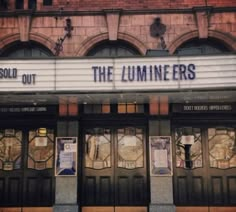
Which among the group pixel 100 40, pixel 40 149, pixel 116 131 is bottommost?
pixel 40 149

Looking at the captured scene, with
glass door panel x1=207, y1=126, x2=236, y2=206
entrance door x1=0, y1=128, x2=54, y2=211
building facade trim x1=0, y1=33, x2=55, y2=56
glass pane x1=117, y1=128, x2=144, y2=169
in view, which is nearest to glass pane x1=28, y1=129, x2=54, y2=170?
entrance door x1=0, y1=128, x2=54, y2=211

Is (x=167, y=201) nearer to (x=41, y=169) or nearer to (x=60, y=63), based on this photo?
(x=41, y=169)

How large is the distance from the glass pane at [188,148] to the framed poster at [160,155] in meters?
0.52

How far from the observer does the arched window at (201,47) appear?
556 inches

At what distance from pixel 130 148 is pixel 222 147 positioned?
3.06 meters

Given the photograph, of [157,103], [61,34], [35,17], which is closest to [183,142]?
[157,103]

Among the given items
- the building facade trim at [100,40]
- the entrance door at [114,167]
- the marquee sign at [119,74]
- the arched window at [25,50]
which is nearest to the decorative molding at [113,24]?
the building facade trim at [100,40]

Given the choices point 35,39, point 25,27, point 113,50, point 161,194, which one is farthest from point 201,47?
point 25,27

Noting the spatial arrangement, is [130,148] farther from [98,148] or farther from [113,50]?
[113,50]

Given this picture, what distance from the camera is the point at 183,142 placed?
45.7ft

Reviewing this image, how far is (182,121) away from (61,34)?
5.00 metres

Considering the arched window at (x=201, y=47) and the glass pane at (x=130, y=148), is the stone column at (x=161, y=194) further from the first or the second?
the arched window at (x=201, y=47)

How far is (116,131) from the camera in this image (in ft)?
46.1

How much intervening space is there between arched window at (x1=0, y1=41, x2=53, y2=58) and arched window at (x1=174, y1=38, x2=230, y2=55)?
4626mm
